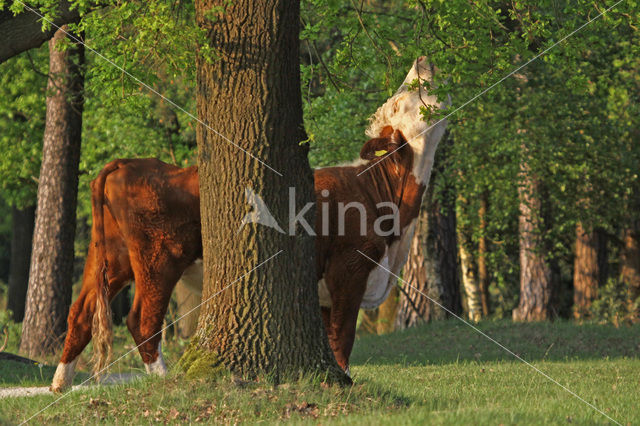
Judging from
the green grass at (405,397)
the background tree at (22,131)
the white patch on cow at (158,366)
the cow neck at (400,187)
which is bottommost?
the green grass at (405,397)

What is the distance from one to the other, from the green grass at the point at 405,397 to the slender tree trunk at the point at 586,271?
984 cm

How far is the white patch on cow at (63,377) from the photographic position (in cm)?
919

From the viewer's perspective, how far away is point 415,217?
33.2 ft

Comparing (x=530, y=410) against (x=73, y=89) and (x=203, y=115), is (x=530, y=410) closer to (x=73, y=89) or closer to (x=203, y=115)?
(x=203, y=115)

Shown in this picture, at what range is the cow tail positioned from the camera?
8.91 metres

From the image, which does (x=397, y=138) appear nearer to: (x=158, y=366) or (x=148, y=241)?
(x=148, y=241)

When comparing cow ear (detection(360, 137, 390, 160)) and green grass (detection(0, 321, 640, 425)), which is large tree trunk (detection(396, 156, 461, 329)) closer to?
green grass (detection(0, 321, 640, 425))

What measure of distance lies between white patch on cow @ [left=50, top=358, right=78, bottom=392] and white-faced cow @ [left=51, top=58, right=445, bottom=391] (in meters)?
0.01

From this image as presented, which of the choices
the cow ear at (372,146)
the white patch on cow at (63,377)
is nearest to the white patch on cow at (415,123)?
the cow ear at (372,146)

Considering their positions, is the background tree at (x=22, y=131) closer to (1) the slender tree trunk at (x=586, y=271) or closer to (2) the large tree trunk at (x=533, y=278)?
(2) the large tree trunk at (x=533, y=278)

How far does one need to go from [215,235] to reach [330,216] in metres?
2.07

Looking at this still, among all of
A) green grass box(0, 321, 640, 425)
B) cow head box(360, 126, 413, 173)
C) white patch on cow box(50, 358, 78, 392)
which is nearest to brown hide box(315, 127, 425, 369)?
cow head box(360, 126, 413, 173)

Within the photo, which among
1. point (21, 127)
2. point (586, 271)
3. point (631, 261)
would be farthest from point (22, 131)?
point (631, 261)

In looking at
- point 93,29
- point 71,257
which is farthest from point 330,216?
point 71,257
